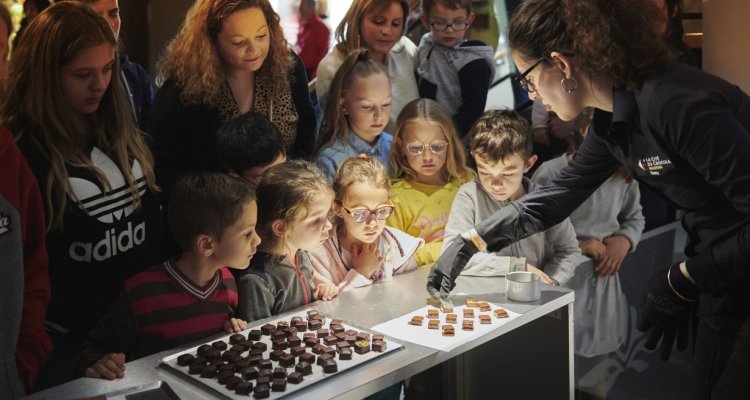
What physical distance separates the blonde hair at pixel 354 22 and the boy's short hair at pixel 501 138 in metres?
0.68

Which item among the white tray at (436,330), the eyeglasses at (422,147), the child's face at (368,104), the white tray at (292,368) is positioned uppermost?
the child's face at (368,104)

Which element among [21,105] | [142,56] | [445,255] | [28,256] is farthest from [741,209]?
[142,56]

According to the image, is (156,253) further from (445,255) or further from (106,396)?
(445,255)

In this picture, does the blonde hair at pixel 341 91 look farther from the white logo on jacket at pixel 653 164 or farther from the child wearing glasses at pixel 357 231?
the white logo on jacket at pixel 653 164

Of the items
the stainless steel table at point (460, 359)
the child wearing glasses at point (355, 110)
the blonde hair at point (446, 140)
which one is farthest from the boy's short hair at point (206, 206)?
the blonde hair at point (446, 140)

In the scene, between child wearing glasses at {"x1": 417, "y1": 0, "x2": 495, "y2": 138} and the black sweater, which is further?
child wearing glasses at {"x1": 417, "y1": 0, "x2": 495, "y2": 138}

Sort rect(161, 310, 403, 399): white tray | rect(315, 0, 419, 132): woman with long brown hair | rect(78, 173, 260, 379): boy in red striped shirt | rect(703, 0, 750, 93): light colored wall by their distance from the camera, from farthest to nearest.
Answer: rect(703, 0, 750, 93): light colored wall, rect(315, 0, 419, 132): woman with long brown hair, rect(78, 173, 260, 379): boy in red striped shirt, rect(161, 310, 403, 399): white tray

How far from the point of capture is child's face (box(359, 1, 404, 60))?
3471 millimetres

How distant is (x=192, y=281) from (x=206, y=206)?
23 cm

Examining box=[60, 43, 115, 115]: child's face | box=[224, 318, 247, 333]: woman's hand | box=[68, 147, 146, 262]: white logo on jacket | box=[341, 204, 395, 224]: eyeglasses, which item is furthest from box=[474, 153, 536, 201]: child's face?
box=[60, 43, 115, 115]: child's face

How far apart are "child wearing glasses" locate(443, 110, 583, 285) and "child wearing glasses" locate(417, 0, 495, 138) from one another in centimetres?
45

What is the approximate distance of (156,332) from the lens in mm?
2346

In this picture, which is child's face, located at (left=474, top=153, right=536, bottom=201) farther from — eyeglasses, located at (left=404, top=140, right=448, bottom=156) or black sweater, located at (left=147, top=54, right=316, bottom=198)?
black sweater, located at (left=147, top=54, right=316, bottom=198)

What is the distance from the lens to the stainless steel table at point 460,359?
2.10 m
